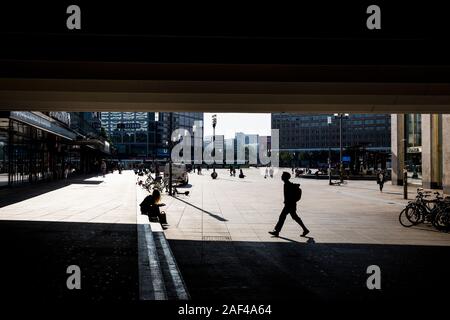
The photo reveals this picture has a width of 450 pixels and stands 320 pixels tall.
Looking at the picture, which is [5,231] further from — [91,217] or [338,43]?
[338,43]

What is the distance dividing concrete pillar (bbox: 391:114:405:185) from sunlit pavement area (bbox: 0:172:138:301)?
27261mm

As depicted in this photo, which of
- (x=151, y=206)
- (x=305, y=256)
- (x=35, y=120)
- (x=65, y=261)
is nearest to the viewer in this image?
(x=65, y=261)

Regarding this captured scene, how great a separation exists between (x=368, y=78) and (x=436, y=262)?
16.5 feet

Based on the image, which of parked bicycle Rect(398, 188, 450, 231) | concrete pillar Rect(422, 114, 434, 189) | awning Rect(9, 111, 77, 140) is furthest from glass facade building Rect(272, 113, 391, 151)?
parked bicycle Rect(398, 188, 450, 231)

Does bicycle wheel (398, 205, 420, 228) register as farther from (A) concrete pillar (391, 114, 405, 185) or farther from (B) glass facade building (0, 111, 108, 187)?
(A) concrete pillar (391, 114, 405, 185)

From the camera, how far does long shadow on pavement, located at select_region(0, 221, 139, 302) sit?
6.53m

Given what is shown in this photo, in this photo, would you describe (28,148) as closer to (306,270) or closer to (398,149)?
(306,270)

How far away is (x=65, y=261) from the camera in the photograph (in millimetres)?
8492

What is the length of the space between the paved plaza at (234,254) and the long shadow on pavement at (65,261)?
0.02 metres

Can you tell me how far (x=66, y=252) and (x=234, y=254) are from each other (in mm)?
3852

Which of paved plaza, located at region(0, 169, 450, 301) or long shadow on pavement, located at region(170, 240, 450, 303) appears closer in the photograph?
long shadow on pavement, located at region(170, 240, 450, 303)

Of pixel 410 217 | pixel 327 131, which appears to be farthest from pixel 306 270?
pixel 327 131
